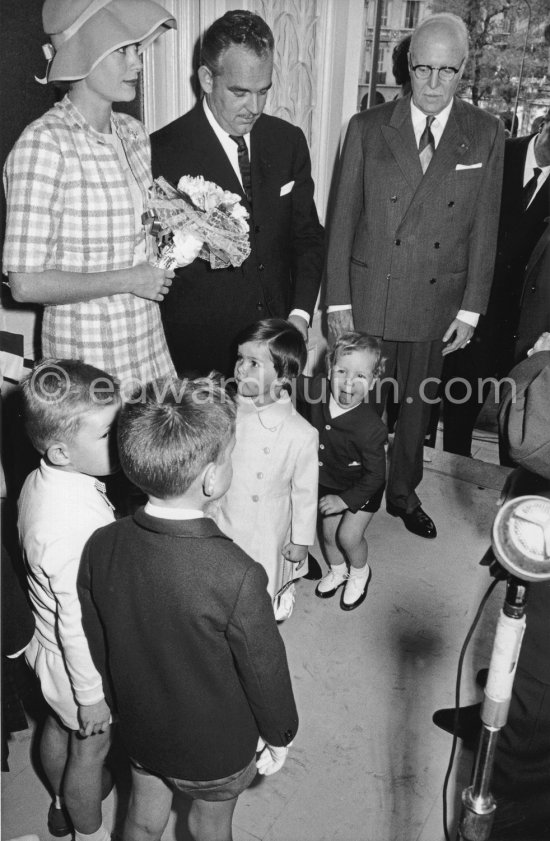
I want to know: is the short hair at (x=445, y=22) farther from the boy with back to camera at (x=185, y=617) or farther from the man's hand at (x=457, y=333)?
the boy with back to camera at (x=185, y=617)

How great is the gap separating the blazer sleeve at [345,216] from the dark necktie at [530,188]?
93 cm

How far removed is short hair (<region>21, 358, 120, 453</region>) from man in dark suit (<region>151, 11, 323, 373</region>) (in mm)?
1068

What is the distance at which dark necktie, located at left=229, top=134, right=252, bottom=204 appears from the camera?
2795 mm

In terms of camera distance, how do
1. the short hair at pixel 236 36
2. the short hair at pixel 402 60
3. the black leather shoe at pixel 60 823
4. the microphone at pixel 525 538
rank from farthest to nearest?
the short hair at pixel 402 60
the short hair at pixel 236 36
the black leather shoe at pixel 60 823
the microphone at pixel 525 538

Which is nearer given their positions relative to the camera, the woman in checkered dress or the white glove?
the white glove

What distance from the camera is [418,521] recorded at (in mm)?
3635

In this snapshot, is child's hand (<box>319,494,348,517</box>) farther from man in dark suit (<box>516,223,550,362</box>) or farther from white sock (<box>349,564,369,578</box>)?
man in dark suit (<box>516,223,550,362</box>)

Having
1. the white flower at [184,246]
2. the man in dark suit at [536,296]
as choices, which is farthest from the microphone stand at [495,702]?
the man in dark suit at [536,296]

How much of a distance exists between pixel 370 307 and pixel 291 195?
67cm

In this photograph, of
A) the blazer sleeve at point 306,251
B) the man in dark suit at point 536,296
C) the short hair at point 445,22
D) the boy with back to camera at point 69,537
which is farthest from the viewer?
the man in dark suit at point 536,296

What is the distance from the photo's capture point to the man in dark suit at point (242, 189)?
254 cm

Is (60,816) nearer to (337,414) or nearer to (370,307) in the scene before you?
(337,414)

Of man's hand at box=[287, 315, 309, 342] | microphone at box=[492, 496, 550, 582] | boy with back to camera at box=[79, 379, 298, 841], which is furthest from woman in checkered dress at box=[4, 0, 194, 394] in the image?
microphone at box=[492, 496, 550, 582]

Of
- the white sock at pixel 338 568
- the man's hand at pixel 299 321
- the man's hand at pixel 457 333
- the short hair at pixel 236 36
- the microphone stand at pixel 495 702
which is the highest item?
the short hair at pixel 236 36
